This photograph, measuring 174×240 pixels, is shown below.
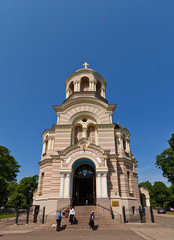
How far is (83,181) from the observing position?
20.4 meters

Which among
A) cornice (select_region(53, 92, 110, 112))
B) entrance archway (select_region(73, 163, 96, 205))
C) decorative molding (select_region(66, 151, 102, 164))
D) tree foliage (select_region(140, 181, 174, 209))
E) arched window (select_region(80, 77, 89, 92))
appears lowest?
tree foliage (select_region(140, 181, 174, 209))

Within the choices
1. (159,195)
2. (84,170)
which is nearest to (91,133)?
(84,170)

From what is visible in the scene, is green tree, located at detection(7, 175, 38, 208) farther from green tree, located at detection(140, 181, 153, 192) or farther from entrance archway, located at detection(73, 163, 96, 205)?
green tree, located at detection(140, 181, 153, 192)

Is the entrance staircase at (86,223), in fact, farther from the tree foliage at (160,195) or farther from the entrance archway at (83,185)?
the tree foliage at (160,195)

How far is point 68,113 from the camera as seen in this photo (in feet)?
74.9

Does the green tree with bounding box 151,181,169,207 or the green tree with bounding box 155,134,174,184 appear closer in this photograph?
the green tree with bounding box 155,134,174,184

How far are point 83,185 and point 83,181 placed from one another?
1.87 feet

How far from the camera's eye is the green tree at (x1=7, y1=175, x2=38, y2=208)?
43.9 meters

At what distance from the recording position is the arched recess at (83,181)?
18.2m

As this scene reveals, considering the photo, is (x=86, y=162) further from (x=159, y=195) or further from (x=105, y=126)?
(x=159, y=195)

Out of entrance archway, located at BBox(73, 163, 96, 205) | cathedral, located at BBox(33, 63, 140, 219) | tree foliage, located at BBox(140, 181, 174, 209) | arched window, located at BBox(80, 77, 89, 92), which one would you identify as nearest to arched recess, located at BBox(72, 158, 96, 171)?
cathedral, located at BBox(33, 63, 140, 219)

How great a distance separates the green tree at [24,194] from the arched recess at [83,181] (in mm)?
32040

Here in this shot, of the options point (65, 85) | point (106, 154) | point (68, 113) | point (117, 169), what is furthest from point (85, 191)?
point (65, 85)

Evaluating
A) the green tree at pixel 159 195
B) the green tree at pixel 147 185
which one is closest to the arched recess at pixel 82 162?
the green tree at pixel 159 195
